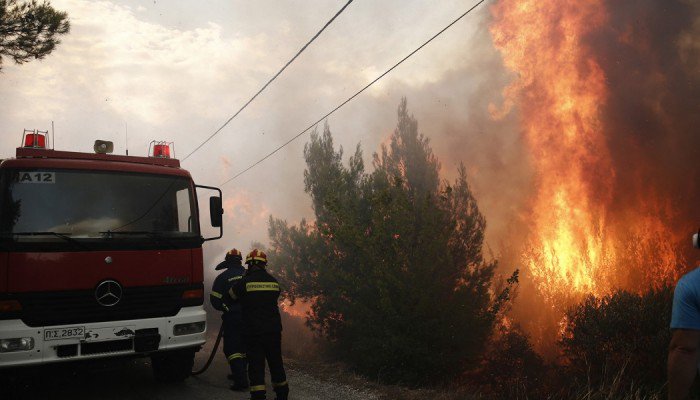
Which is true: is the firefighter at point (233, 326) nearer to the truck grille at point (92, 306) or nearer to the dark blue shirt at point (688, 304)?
the truck grille at point (92, 306)

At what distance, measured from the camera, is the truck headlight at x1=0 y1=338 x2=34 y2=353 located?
4.87 meters

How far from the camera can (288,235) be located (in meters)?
19.0

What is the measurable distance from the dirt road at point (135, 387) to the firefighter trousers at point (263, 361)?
110cm

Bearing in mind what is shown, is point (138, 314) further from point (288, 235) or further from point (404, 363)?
point (288, 235)

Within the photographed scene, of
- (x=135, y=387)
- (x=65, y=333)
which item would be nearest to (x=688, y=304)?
(x=65, y=333)

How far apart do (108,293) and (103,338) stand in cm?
47

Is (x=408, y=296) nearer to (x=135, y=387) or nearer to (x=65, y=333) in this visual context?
(x=135, y=387)

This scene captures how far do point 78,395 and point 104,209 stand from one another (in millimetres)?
2459

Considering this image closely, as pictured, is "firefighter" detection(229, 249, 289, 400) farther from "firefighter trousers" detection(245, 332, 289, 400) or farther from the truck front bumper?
the truck front bumper

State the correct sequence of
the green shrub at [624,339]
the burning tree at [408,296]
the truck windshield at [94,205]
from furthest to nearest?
the green shrub at [624,339], the burning tree at [408,296], the truck windshield at [94,205]

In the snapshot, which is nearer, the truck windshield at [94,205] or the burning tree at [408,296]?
the truck windshield at [94,205]

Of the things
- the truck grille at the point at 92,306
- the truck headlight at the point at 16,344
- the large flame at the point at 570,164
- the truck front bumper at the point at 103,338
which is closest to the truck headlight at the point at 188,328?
the truck front bumper at the point at 103,338

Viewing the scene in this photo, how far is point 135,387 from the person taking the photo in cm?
665

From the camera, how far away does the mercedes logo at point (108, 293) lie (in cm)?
537
